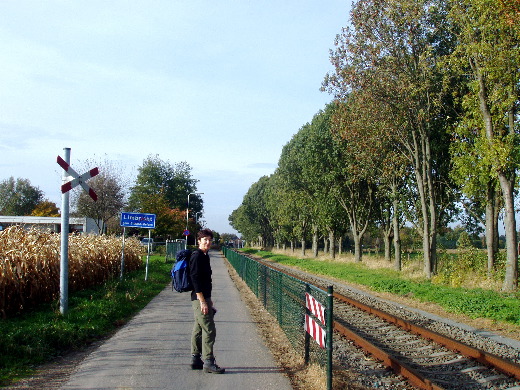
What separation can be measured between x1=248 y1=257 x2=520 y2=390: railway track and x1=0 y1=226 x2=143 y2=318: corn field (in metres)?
6.57

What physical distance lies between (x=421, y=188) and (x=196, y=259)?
18.8 metres

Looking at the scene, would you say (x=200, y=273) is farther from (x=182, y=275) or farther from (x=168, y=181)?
(x=168, y=181)

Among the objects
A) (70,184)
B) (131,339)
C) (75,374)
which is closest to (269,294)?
(131,339)

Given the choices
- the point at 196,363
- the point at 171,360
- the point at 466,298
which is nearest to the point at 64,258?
the point at 171,360

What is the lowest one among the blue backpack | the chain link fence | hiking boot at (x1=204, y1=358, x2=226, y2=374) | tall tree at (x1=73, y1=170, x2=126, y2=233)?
hiking boot at (x1=204, y1=358, x2=226, y2=374)

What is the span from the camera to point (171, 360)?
23.2 feet

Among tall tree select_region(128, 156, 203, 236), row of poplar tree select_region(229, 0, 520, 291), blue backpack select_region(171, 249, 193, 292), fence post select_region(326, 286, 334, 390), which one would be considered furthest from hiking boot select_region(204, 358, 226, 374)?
tall tree select_region(128, 156, 203, 236)

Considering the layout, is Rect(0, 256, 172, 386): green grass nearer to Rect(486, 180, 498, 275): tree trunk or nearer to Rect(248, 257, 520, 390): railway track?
Rect(248, 257, 520, 390): railway track

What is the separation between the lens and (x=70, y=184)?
9891mm

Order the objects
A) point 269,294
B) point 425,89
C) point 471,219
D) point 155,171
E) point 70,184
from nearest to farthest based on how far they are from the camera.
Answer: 1. point 70,184
2. point 269,294
3. point 425,89
4. point 471,219
5. point 155,171

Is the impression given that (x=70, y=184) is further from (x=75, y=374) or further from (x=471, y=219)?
(x=471, y=219)

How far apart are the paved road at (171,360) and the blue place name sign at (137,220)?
914cm

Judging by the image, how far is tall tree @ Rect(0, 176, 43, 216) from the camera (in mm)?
95000

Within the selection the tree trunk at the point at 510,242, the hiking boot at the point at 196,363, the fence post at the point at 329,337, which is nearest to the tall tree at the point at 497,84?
the tree trunk at the point at 510,242
